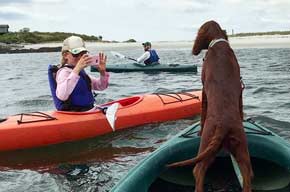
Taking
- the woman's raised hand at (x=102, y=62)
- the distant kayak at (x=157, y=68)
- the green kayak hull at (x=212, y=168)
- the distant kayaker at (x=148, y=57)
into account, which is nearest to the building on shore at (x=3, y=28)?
the distant kayak at (x=157, y=68)

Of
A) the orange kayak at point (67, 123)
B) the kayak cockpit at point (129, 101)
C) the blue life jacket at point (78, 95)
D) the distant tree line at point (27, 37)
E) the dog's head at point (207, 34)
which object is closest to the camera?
the dog's head at point (207, 34)

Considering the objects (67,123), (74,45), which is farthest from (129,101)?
(74,45)

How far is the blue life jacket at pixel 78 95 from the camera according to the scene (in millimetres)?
6973

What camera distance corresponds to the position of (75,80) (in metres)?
6.56

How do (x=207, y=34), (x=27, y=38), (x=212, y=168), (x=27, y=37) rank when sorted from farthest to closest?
1. (x=27, y=37)
2. (x=27, y=38)
3. (x=212, y=168)
4. (x=207, y=34)

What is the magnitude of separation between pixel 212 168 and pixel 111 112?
107 inches

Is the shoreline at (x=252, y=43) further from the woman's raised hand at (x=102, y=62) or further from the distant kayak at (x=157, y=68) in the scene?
the woman's raised hand at (x=102, y=62)

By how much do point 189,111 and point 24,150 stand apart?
290cm

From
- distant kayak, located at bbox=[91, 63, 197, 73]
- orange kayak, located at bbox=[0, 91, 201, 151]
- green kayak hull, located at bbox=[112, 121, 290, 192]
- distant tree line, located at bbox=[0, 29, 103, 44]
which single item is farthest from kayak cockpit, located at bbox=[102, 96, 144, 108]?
distant tree line, located at bbox=[0, 29, 103, 44]

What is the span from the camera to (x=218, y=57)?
3875 millimetres

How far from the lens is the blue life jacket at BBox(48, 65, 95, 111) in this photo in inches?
275

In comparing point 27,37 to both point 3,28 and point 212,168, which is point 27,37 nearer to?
point 3,28

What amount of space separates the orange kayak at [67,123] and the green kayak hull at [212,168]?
2.66 m

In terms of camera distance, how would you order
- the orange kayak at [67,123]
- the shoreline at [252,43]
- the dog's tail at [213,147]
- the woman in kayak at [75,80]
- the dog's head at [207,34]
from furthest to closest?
1. the shoreline at [252,43]
2. the orange kayak at [67,123]
3. the woman in kayak at [75,80]
4. the dog's head at [207,34]
5. the dog's tail at [213,147]
